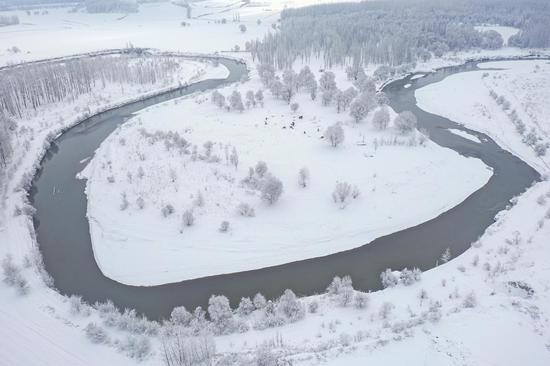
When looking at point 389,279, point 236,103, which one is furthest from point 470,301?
point 236,103

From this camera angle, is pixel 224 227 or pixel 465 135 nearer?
pixel 224 227

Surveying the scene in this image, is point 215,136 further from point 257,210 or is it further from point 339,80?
A: point 339,80

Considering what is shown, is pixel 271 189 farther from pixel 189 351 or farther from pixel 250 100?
pixel 250 100

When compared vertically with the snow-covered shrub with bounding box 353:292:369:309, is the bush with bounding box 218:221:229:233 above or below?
above

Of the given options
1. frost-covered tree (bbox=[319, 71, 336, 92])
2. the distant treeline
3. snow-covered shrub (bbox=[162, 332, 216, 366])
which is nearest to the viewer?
snow-covered shrub (bbox=[162, 332, 216, 366])

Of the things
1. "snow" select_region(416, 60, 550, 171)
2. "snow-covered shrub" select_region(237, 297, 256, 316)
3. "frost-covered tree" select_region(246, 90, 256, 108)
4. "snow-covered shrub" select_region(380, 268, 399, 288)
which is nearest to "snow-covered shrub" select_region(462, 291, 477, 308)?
"snow-covered shrub" select_region(380, 268, 399, 288)

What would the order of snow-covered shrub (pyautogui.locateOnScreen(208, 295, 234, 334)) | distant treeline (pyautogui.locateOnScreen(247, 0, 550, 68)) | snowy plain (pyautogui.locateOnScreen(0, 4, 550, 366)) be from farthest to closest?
distant treeline (pyautogui.locateOnScreen(247, 0, 550, 68)) → snow-covered shrub (pyautogui.locateOnScreen(208, 295, 234, 334)) → snowy plain (pyautogui.locateOnScreen(0, 4, 550, 366))

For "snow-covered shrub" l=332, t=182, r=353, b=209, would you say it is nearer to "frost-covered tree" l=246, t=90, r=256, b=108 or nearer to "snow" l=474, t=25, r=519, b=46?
"frost-covered tree" l=246, t=90, r=256, b=108
